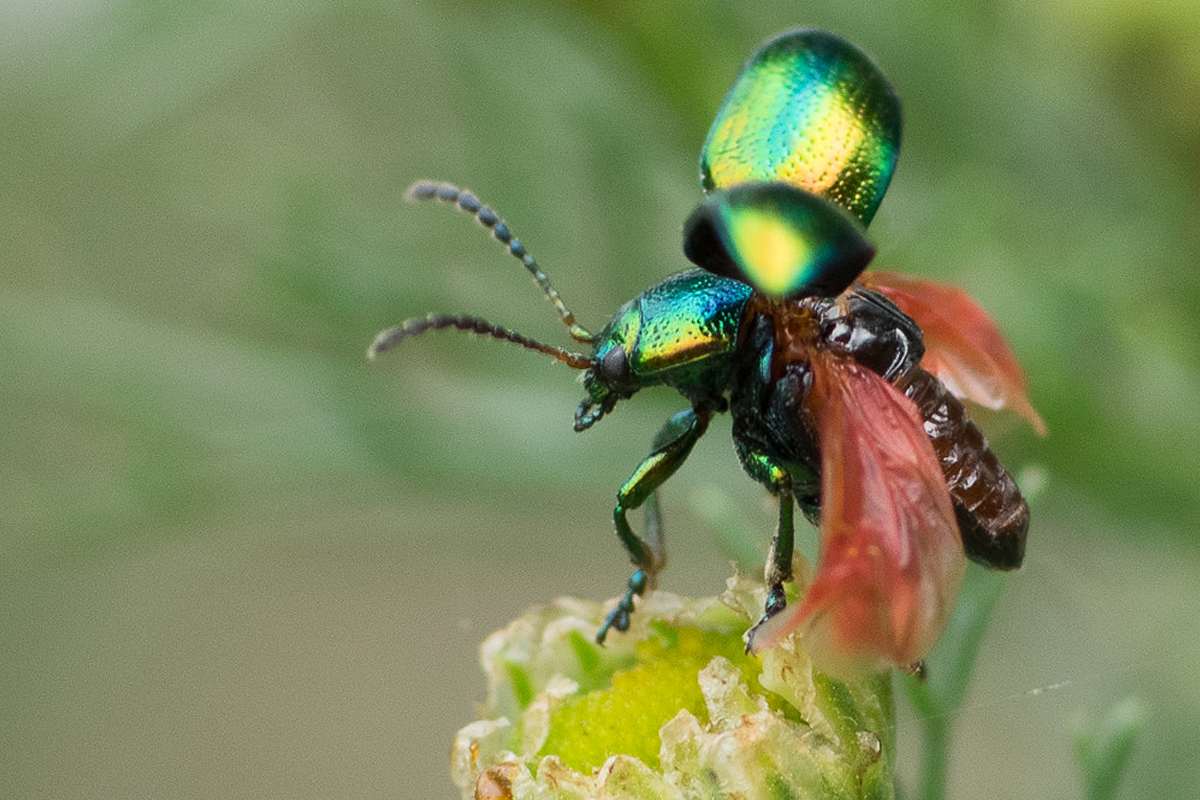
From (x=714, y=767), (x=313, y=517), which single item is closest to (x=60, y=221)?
(x=313, y=517)

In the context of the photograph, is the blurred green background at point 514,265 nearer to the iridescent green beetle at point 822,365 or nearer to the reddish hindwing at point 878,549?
the iridescent green beetle at point 822,365

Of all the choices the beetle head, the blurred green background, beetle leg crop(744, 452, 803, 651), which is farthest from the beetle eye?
the blurred green background

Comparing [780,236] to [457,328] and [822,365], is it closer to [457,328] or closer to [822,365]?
[822,365]

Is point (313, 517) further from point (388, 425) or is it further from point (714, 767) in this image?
point (714, 767)

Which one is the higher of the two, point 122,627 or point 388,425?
point 122,627

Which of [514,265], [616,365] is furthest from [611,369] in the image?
[514,265]
